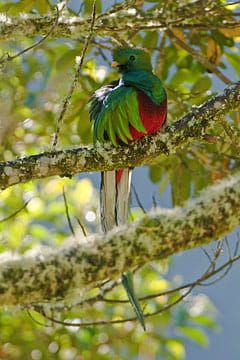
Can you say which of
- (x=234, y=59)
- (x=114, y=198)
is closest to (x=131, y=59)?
(x=114, y=198)

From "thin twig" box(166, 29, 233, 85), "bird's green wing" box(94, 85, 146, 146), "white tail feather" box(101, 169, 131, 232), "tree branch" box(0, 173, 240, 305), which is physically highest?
"thin twig" box(166, 29, 233, 85)

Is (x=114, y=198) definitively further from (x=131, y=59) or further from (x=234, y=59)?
(x=234, y=59)

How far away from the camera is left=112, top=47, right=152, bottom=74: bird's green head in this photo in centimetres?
364

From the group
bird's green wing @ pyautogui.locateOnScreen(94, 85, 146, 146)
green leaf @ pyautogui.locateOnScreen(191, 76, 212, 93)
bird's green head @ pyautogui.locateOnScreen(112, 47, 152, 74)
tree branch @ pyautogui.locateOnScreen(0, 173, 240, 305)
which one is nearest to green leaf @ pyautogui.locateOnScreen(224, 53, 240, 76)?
green leaf @ pyautogui.locateOnScreen(191, 76, 212, 93)

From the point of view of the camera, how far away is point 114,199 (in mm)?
3475

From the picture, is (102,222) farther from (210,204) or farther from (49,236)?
(210,204)

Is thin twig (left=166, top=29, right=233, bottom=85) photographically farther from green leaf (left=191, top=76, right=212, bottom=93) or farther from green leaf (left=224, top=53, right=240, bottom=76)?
green leaf (left=224, top=53, right=240, bottom=76)

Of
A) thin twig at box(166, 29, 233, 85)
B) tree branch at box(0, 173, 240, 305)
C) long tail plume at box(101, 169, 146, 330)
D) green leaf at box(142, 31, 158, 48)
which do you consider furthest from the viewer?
green leaf at box(142, 31, 158, 48)

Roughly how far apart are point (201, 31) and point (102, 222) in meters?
1.57

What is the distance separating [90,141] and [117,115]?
0.64m

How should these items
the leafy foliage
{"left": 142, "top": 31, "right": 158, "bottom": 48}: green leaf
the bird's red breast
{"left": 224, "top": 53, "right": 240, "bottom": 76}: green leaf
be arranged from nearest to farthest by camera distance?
the bird's red breast → the leafy foliage → {"left": 142, "top": 31, "right": 158, "bottom": 48}: green leaf → {"left": 224, "top": 53, "right": 240, "bottom": 76}: green leaf

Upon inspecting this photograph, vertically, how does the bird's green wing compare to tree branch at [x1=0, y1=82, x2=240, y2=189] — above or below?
above

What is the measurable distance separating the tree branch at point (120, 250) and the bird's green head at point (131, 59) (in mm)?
1866

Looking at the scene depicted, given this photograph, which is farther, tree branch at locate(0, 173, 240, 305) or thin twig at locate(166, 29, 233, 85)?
thin twig at locate(166, 29, 233, 85)
